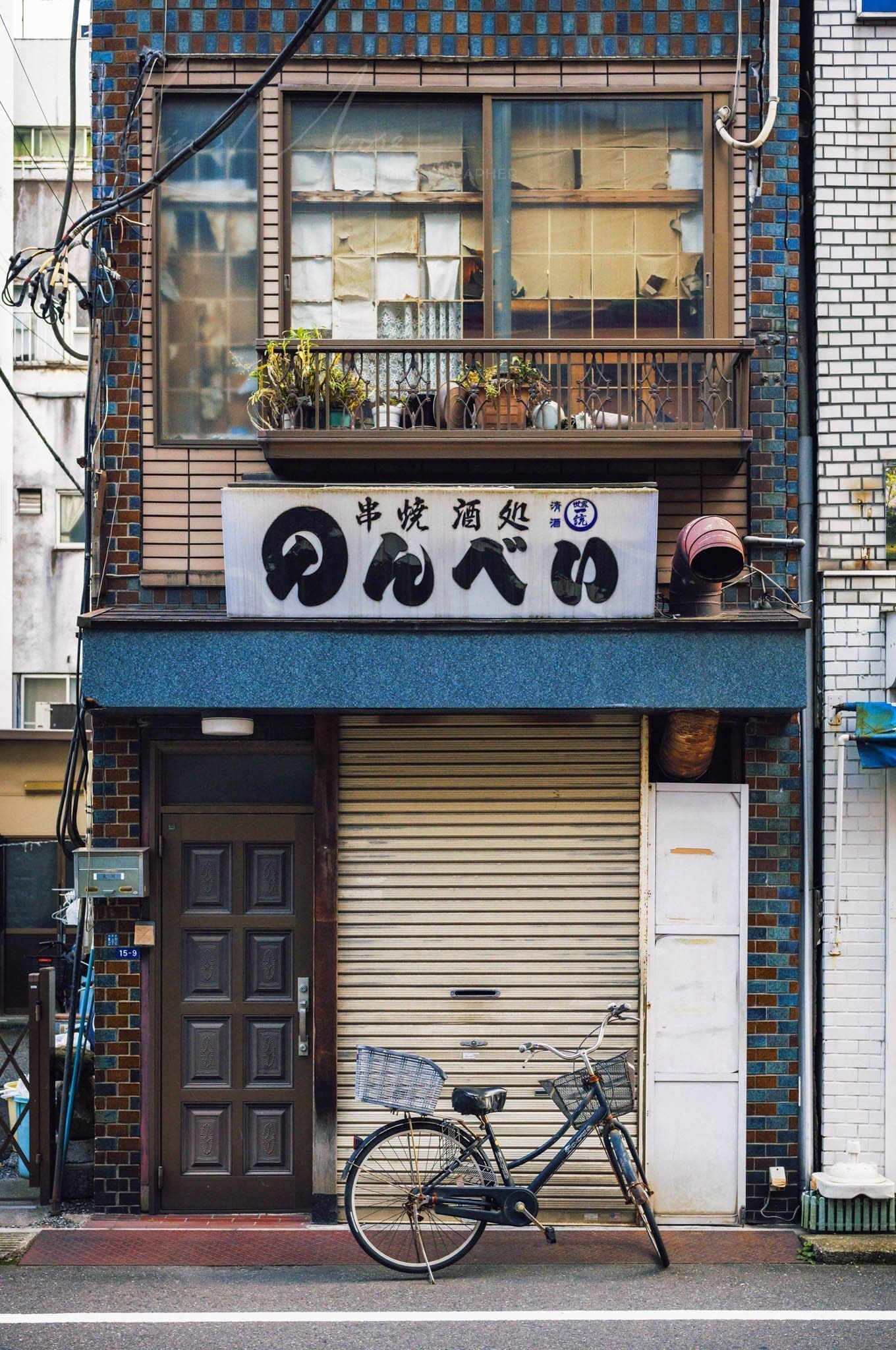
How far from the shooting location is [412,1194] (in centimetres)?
721

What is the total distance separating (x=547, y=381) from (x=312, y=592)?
2.14 metres

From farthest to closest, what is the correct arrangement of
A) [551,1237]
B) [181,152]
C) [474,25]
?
1. [474,25]
2. [181,152]
3. [551,1237]

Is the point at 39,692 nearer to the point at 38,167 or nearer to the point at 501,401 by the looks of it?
the point at 38,167

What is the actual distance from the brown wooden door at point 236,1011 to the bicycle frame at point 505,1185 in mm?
1489

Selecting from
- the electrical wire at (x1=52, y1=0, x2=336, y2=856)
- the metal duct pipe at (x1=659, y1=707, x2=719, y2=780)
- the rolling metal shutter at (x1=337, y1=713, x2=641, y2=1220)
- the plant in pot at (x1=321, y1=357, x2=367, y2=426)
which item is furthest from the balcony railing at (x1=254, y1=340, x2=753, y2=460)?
the rolling metal shutter at (x1=337, y1=713, x2=641, y2=1220)

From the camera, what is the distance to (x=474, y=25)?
27.8 ft

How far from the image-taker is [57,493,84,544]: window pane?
1862cm

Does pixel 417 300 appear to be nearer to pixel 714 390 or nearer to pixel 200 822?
pixel 714 390

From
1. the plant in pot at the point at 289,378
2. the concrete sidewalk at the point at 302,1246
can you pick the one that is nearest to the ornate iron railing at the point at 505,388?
the plant in pot at the point at 289,378

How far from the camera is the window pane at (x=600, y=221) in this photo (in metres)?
8.55

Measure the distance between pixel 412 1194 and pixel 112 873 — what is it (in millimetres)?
2818

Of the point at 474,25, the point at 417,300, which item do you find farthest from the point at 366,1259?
the point at 474,25

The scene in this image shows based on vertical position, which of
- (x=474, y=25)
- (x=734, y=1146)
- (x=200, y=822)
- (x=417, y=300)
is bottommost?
(x=734, y=1146)

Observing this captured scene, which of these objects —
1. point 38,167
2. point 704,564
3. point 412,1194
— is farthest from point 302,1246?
point 38,167
